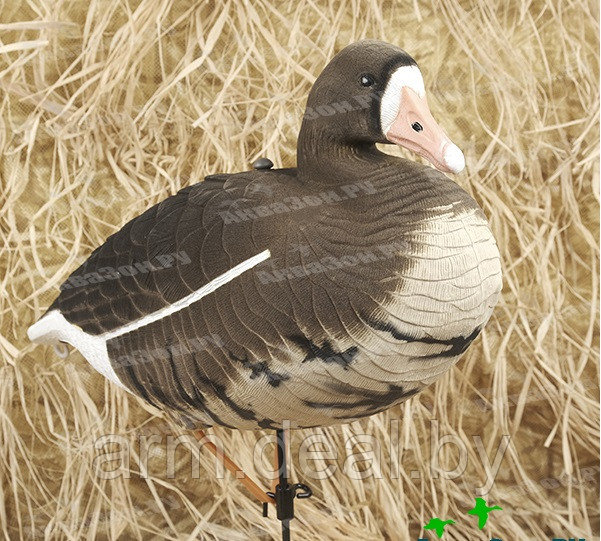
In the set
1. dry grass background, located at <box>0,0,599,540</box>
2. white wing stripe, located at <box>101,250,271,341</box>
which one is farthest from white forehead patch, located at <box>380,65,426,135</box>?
dry grass background, located at <box>0,0,599,540</box>

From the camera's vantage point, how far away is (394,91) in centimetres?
68

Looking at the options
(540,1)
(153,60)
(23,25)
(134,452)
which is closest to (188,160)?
(153,60)

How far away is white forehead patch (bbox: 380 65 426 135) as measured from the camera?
2.21 ft

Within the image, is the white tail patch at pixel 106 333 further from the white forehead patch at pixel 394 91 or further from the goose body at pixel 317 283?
the white forehead patch at pixel 394 91

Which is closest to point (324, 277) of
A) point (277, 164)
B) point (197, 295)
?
point (197, 295)

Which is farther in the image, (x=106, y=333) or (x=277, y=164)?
(x=277, y=164)

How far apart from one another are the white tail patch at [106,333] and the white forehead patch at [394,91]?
156 millimetres

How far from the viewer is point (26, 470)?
124cm

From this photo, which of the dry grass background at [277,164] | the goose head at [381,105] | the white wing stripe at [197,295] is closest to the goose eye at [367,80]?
the goose head at [381,105]

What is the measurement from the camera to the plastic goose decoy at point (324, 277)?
639 mm

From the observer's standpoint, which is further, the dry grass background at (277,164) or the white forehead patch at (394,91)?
the dry grass background at (277,164)

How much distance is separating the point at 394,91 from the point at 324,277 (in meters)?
0.17

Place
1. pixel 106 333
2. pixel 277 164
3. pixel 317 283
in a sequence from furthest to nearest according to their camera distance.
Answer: pixel 277 164, pixel 106 333, pixel 317 283

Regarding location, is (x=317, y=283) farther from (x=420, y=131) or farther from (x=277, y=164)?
(x=277, y=164)
